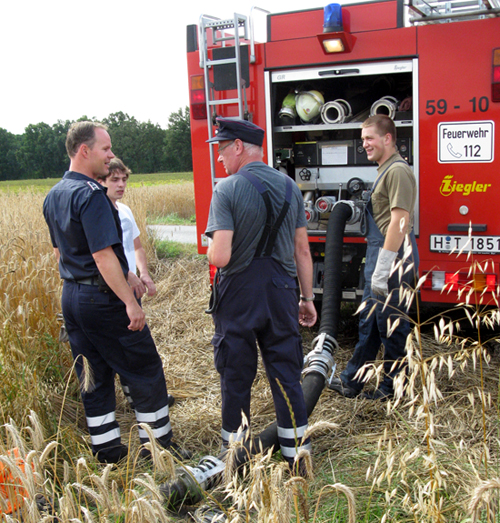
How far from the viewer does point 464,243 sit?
404cm

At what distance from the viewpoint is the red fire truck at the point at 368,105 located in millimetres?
3895

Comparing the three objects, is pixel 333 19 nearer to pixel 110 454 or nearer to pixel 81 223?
pixel 81 223

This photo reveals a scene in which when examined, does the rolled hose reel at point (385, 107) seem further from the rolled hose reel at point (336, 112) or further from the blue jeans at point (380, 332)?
the blue jeans at point (380, 332)

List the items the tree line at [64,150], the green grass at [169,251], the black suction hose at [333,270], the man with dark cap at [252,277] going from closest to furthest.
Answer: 1. the man with dark cap at [252,277]
2. the black suction hose at [333,270]
3. the green grass at [169,251]
4. the tree line at [64,150]

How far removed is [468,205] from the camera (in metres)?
4.02

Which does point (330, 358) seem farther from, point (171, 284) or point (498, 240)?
point (171, 284)

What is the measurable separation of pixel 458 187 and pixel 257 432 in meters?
2.29

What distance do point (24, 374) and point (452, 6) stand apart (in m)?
3.95

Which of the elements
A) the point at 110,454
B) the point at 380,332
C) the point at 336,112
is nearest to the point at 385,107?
the point at 336,112

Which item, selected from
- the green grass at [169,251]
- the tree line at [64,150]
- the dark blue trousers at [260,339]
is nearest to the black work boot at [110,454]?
the dark blue trousers at [260,339]

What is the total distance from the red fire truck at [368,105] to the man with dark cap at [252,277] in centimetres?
148

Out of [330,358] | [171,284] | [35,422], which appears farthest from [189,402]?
[171,284]

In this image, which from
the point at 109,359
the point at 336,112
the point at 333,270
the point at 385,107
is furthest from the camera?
the point at 336,112

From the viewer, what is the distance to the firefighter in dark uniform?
2869mm
